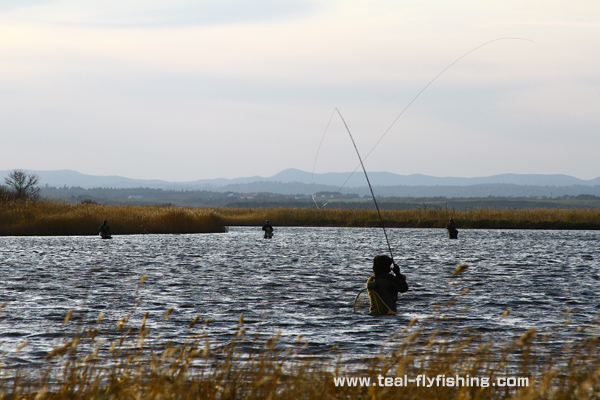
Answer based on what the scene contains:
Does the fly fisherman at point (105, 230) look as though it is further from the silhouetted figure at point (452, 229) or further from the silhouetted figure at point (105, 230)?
the silhouetted figure at point (452, 229)

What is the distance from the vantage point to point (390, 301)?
14.3 m

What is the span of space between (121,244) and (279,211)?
121 ft

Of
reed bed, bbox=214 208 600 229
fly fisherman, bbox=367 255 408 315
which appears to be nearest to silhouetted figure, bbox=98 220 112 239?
fly fisherman, bbox=367 255 408 315

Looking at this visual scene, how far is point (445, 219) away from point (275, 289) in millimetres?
48869

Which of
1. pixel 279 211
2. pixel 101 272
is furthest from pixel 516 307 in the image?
pixel 279 211

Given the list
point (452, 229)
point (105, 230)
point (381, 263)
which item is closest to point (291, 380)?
point (381, 263)

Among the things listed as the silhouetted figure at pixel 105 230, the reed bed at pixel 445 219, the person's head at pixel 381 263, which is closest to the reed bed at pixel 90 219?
the silhouetted figure at pixel 105 230

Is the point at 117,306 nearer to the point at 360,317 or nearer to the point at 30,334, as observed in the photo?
the point at 30,334

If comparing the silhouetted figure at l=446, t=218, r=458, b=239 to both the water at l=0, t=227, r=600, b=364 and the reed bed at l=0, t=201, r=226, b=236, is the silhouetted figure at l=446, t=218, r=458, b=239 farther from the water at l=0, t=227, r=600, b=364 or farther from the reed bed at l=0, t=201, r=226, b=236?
the reed bed at l=0, t=201, r=226, b=236

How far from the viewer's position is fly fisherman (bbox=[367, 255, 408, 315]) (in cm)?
1312

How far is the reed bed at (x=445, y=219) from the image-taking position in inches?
2525

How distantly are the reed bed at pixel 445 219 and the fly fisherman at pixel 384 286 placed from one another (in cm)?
5265

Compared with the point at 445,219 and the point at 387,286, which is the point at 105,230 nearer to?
the point at 387,286

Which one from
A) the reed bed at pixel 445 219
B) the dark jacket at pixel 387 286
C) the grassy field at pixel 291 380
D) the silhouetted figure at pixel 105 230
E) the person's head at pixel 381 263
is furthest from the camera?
the reed bed at pixel 445 219
